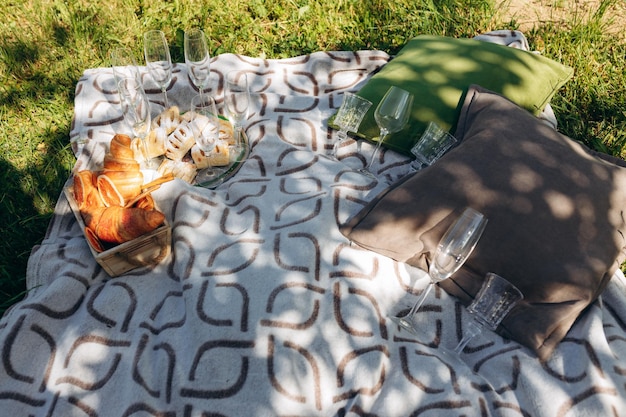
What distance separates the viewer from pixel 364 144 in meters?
2.95

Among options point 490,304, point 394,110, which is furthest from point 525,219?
point 394,110

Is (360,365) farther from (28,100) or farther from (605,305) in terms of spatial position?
(28,100)

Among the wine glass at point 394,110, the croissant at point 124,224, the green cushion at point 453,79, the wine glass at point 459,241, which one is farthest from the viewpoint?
the green cushion at point 453,79

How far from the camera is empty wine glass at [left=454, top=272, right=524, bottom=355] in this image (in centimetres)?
188

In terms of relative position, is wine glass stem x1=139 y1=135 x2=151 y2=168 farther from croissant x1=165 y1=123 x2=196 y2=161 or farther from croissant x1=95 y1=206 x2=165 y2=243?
croissant x1=95 y1=206 x2=165 y2=243

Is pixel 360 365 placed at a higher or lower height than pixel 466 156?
lower

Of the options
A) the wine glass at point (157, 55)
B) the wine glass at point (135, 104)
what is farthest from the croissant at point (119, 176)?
the wine glass at point (157, 55)

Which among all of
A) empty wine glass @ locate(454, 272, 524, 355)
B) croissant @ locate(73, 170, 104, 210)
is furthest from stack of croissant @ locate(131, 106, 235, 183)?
empty wine glass @ locate(454, 272, 524, 355)

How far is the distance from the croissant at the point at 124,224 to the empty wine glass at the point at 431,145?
1.45 metres

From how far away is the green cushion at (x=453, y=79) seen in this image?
9.12 ft

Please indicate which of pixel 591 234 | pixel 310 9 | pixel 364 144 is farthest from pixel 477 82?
pixel 310 9

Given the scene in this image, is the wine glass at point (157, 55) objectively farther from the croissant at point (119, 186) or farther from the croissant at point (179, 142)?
the croissant at point (119, 186)

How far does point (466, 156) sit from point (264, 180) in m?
1.06

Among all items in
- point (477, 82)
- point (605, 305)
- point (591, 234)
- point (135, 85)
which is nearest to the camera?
point (591, 234)
